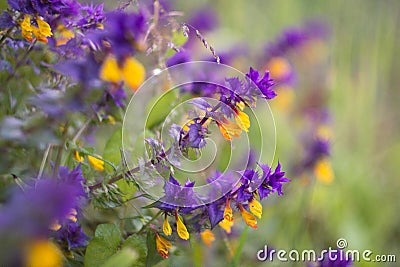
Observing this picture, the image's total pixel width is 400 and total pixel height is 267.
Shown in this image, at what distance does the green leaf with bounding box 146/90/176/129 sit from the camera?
1.10 m

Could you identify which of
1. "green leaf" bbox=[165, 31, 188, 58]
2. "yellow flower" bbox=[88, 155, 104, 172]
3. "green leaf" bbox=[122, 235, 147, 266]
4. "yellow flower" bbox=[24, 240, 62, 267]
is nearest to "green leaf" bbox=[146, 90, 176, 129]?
"green leaf" bbox=[165, 31, 188, 58]

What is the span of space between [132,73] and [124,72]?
0.02 m

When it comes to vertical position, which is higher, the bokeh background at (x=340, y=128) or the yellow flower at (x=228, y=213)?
the bokeh background at (x=340, y=128)

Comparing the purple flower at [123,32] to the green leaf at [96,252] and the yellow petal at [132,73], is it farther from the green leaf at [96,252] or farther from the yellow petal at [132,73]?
the green leaf at [96,252]

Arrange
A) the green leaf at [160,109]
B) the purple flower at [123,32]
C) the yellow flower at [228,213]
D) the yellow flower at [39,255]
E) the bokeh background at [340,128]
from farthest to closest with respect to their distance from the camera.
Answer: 1. the bokeh background at [340,128]
2. the green leaf at [160,109]
3. the purple flower at [123,32]
4. the yellow flower at [228,213]
5. the yellow flower at [39,255]

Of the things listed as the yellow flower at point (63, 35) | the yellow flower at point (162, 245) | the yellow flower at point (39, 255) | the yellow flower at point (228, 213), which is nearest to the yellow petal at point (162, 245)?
the yellow flower at point (162, 245)

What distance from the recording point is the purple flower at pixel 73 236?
2.74 ft

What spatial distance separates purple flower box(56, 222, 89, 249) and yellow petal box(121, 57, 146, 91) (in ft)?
0.87

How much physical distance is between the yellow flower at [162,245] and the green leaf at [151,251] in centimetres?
2

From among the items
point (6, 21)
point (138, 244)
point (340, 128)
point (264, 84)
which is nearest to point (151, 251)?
point (138, 244)

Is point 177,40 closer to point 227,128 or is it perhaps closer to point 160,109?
point 160,109

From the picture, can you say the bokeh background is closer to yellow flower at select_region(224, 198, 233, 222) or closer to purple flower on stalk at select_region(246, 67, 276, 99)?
yellow flower at select_region(224, 198, 233, 222)

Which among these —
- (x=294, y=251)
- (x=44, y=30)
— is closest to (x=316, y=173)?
(x=294, y=251)

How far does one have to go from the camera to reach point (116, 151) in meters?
0.97
